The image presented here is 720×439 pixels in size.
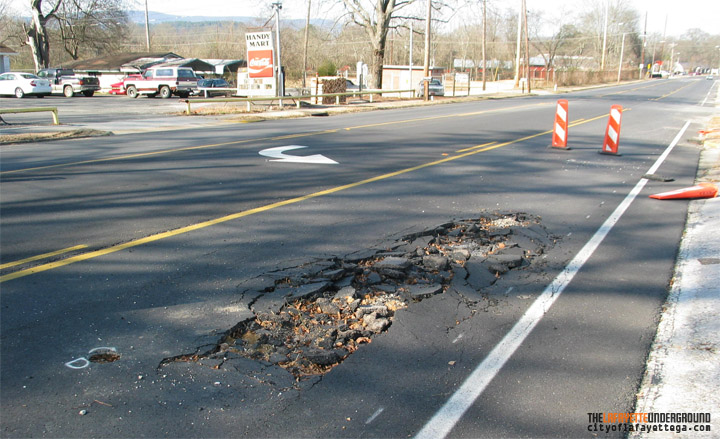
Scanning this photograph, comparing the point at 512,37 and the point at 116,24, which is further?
the point at 512,37

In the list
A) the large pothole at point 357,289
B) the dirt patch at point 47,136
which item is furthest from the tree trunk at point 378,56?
the large pothole at point 357,289

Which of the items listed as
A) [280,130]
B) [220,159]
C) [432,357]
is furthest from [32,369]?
[280,130]

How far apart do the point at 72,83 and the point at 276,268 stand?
128ft

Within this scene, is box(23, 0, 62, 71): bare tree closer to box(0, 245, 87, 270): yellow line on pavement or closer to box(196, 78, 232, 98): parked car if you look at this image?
box(196, 78, 232, 98): parked car

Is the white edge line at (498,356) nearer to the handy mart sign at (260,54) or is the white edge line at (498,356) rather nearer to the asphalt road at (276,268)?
the asphalt road at (276,268)

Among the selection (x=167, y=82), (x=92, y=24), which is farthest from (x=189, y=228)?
(x=92, y=24)

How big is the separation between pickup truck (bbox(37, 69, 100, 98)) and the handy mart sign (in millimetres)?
16510

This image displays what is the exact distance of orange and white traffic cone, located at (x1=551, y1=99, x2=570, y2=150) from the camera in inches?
508

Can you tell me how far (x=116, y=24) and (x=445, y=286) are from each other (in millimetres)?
64952

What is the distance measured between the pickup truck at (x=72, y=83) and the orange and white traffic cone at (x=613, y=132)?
36.1 meters

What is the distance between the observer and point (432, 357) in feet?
12.1

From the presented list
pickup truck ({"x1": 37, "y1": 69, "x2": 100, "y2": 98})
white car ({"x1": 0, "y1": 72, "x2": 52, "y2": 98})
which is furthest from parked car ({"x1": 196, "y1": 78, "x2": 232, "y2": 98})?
white car ({"x1": 0, "y1": 72, "x2": 52, "y2": 98})

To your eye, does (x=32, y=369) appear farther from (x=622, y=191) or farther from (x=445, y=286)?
(x=622, y=191)

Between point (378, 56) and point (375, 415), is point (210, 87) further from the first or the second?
point (375, 415)
